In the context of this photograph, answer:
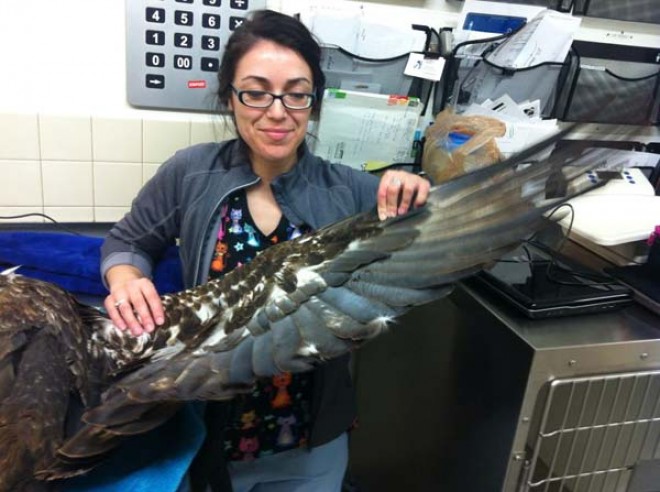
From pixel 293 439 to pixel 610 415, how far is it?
600mm

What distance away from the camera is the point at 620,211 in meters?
1.19

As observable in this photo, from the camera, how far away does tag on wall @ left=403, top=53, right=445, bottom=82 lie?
136 cm

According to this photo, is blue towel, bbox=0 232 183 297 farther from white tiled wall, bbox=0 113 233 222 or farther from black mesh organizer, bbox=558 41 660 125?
black mesh organizer, bbox=558 41 660 125

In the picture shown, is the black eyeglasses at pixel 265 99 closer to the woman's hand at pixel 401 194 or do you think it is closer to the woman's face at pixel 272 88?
the woman's face at pixel 272 88

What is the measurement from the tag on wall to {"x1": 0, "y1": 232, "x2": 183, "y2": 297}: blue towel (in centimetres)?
72

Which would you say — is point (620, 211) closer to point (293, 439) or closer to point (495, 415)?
point (495, 415)

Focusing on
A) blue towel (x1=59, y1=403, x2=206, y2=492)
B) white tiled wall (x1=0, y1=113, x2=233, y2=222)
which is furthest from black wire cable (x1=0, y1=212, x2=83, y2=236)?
blue towel (x1=59, y1=403, x2=206, y2=492)

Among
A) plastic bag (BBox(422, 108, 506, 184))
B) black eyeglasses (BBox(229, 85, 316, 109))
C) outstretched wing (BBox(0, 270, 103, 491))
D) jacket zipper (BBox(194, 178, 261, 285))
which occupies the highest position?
black eyeglasses (BBox(229, 85, 316, 109))

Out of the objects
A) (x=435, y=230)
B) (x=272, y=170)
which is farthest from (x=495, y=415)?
(x=272, y=170)

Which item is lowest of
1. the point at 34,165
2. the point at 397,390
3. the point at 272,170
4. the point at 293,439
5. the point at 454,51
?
the point at 397,390

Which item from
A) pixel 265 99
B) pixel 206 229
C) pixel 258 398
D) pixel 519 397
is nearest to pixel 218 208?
pixel 206 229

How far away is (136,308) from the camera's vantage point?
32.9 inches

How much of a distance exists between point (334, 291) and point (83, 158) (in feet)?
2.83

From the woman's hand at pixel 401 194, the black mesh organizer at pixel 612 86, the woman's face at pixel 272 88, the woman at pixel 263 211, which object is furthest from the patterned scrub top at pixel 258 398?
the black mesh organizer at pixel 612 86
